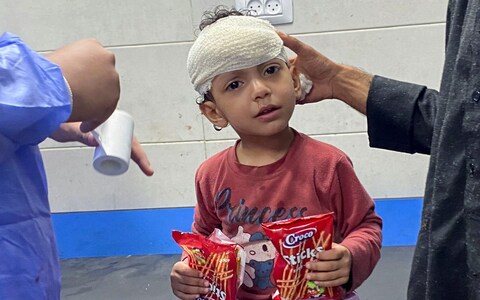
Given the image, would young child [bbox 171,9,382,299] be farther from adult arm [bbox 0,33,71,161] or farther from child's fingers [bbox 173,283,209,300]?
adult arm [bbox 0,33,71,161]

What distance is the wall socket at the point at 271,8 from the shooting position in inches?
105

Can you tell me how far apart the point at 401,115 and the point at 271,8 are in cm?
167

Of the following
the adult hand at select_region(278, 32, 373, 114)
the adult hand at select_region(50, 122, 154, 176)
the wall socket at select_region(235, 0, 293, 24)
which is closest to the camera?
the adult hand at select_region(50, 122, 154, 176)

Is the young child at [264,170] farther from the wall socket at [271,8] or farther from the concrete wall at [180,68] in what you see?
the concrete wall at [180,68]

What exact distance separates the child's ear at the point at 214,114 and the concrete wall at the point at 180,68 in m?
1.55

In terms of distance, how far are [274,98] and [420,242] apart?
1.33 ft

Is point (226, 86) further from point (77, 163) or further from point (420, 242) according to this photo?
point (77, 163)

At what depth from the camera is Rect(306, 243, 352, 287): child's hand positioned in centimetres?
111

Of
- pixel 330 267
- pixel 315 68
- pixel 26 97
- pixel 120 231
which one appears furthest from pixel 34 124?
pixel 120 231

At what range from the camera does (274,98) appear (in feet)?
3.92

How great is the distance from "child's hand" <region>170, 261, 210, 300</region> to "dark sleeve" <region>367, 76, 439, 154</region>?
41cm

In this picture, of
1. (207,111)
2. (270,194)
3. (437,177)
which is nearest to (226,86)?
(207,111)

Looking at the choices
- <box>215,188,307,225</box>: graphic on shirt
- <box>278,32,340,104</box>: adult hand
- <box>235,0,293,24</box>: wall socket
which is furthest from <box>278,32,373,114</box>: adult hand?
<box>235,0,293,24</box>: wall socket

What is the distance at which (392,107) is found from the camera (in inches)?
44.6
